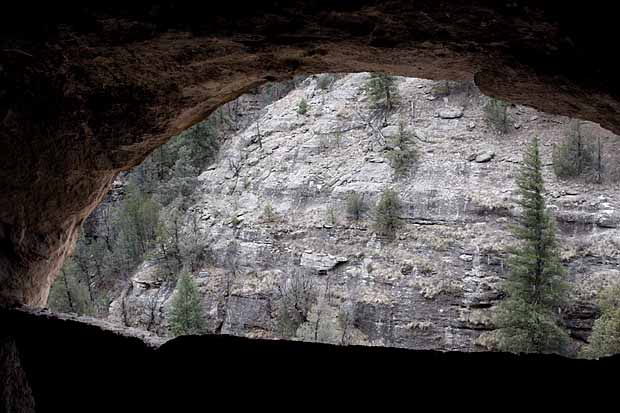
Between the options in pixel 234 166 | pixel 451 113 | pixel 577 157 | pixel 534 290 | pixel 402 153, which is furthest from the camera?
pixel 234 166

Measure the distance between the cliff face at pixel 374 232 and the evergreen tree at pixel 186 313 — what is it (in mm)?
2144

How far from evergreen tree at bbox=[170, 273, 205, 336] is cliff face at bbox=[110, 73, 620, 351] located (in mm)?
2144

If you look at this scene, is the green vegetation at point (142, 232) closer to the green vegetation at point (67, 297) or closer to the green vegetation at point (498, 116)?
the green vegetation at point (67, 297)

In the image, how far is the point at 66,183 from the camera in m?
4.92

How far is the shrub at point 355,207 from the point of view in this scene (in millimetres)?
22516

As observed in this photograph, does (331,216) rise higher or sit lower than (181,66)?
lower

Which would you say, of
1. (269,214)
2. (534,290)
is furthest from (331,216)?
(534,290)

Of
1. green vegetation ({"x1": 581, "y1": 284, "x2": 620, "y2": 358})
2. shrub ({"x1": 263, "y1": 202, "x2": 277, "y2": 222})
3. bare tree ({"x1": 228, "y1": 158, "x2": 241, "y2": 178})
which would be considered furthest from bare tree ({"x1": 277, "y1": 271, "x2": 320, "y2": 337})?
green vegetation ({"x1": 581, "y1": 284, "x2": 620, "y2": 358})

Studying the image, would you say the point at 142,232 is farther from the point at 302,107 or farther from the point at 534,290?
the point at 534,290

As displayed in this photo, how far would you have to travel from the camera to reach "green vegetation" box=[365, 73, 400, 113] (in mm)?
26828

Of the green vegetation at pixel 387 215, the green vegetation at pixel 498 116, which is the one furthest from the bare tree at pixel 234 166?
the green vegetation at pixel 498 116

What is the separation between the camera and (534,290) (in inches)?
636

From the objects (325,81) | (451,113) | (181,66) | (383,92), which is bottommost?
(451,113)

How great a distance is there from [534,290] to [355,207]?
8.31 meters
